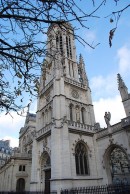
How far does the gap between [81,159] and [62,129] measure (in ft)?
14.7

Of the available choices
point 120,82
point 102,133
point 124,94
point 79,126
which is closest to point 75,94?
point 79,126

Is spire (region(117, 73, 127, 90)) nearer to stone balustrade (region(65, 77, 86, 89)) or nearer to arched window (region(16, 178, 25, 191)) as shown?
stone balustrade (region(65, 77, 86, 89))

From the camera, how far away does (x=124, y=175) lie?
2889 cm

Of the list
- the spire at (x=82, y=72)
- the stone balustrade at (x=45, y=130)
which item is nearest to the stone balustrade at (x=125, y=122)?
the stone balustrade at (x=45, y=130)

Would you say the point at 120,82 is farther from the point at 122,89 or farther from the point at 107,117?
the point at 107,117

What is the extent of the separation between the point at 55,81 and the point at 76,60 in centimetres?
944

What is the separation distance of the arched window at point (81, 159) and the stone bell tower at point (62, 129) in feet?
0.36

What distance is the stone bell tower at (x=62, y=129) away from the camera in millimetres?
16812

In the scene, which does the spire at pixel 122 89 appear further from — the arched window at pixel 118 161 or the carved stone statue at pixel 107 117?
the arched window at pixel 118 161

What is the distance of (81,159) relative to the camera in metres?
19.6

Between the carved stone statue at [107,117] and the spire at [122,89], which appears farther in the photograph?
the spire at [122,89]

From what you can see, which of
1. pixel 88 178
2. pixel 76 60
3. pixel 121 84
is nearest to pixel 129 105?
Answer: pixel 121 84

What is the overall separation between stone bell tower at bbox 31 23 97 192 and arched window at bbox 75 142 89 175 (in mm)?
111

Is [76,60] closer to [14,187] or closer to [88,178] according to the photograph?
[88,178]
